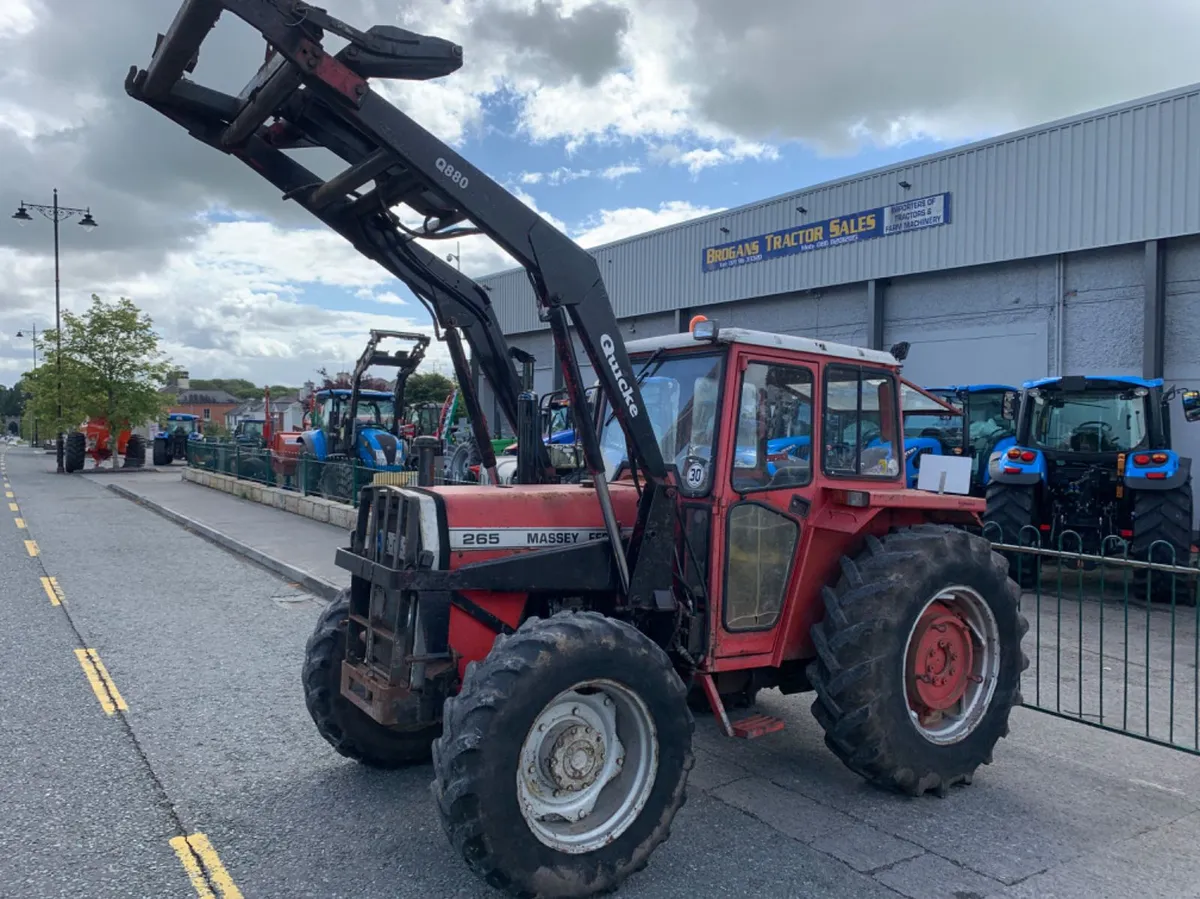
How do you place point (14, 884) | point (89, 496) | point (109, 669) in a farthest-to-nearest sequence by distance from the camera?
point (89, 496) → point (109, 669) → point (14, 884)

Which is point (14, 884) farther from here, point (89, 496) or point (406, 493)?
point (89, 496)

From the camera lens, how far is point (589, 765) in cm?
378

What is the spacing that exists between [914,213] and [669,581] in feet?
50.3

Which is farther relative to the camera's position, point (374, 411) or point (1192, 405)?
point (374, 411)

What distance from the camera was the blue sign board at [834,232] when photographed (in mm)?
17422

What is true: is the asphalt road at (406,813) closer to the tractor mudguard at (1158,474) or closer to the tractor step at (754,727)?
the tractor step at (754,727)

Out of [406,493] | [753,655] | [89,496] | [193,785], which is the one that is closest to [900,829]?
[753,655]

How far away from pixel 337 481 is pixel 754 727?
12.9m

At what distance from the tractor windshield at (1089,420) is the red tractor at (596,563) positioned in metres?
6.58

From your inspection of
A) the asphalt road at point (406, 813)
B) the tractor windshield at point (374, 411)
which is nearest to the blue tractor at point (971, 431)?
the asphalt road at point (406, 813)

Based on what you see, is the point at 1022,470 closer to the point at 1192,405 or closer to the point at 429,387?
the point at 1192,405

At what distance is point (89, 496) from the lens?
23.4 metres

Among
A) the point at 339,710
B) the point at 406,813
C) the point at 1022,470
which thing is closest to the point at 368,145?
the point at 339,710

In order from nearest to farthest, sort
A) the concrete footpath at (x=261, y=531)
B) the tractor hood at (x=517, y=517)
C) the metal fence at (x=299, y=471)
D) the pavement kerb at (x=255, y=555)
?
the tractor hood at (x=517, y=517)
the pavement kerb at (x=255, y=555)
the concrete footpath at (x=261, y=531)
the metal fence at (x=299, y=471)
